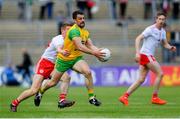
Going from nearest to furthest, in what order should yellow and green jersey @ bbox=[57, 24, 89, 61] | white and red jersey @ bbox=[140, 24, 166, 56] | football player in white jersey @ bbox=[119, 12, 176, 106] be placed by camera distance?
yellow and green jersey @ bbox=[57, 24, 89, 61]
football player in white jersey @ bbox=[119, 12, 176, 106]
white and red jersey @ bbox=[140, 24, 166, 56]

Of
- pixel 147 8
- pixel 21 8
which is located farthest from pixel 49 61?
pixel 147 8

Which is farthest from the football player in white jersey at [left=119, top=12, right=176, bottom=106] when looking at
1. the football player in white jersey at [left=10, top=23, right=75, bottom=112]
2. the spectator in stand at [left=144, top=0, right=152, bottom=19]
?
the spectator in stand at [left=144, top=0, right=152, bottom=19]

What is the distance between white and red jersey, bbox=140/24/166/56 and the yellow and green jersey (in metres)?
2.83

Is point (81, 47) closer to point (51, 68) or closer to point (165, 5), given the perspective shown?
point (51, 68)

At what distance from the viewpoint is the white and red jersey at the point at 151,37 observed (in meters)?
21.2

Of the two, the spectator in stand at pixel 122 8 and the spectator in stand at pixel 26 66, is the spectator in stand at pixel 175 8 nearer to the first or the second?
the spectator in stand at pixel 122 8

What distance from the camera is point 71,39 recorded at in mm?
18734

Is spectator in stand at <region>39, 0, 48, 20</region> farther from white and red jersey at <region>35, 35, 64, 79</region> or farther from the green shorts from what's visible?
the green shorts

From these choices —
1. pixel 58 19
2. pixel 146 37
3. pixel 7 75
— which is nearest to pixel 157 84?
pixel 146 37

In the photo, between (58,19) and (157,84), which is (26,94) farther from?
(58,19)

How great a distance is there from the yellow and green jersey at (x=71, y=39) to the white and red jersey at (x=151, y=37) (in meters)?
2.83

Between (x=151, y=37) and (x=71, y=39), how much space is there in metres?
3.36

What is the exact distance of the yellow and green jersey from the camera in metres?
18.6

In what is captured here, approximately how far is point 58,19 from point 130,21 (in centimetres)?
→ 409
